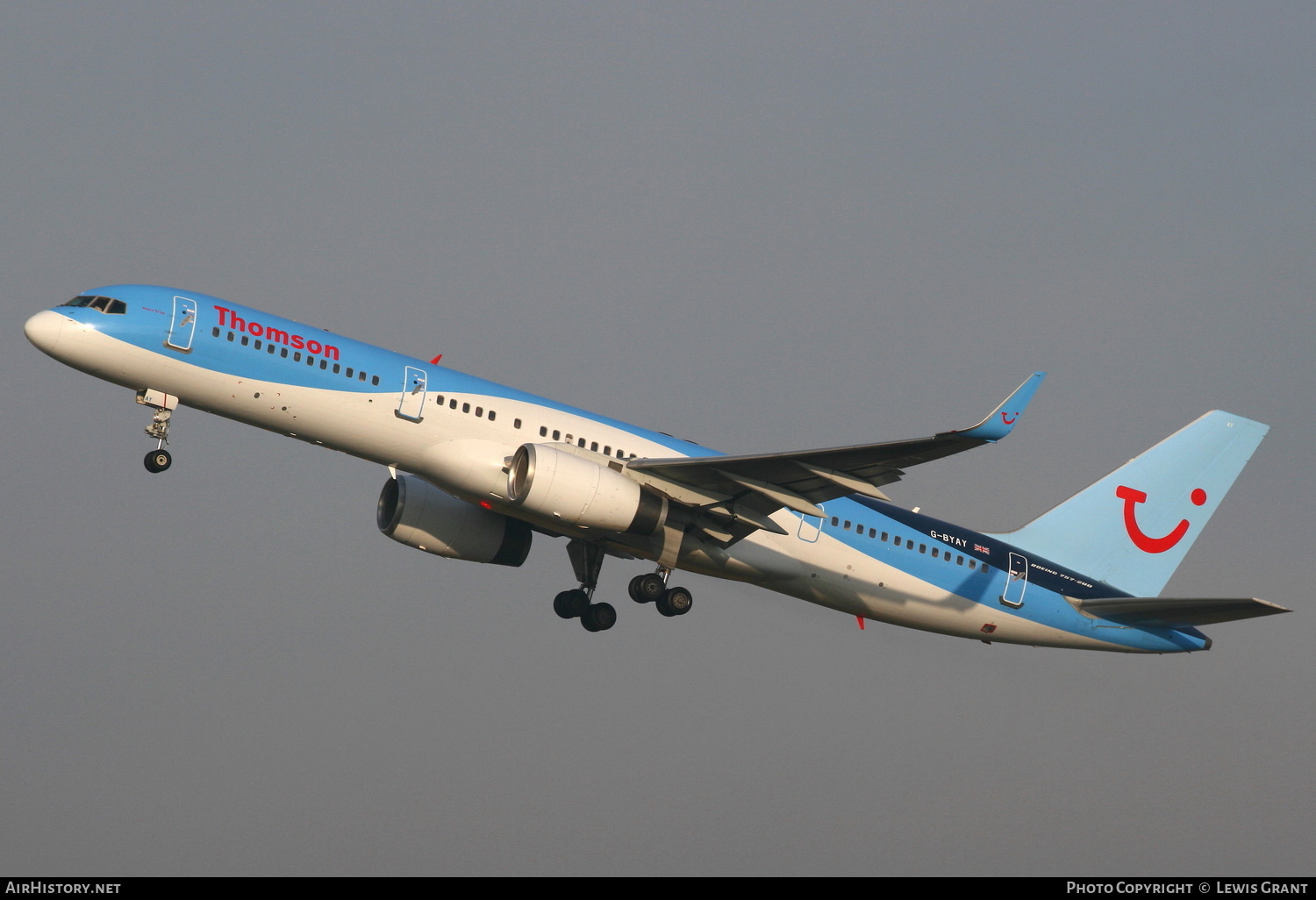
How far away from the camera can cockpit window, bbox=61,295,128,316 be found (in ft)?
102

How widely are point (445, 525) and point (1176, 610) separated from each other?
19.5 meters

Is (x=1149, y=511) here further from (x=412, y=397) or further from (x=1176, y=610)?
(x=412, y=397)

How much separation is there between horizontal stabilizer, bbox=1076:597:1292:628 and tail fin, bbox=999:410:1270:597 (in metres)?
2.18

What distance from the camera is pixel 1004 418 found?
27359 millimetres

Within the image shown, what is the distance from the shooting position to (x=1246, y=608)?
32.9 metres

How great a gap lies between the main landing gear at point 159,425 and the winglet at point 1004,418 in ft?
57.9

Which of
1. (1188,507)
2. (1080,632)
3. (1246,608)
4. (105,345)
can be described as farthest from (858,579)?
(105,345)

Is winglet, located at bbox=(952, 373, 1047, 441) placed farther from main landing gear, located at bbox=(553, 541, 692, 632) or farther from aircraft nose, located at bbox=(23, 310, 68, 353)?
aircraft nose, located at bbox=(23, 310, 68, 353)

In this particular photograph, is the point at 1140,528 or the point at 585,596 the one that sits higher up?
the point at 1140,528

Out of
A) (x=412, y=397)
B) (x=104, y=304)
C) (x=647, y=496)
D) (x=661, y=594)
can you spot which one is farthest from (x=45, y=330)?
(x=661, y=594)

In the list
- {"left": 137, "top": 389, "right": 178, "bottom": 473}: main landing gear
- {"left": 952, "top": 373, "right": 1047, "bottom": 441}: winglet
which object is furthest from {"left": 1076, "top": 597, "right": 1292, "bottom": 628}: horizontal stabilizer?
{"left": 137, "top": 389, "right": 178, "bottom": 473}: main landing gear

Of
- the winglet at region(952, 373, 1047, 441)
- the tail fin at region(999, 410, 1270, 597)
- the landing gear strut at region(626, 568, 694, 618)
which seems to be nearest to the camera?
the winglet at region(952, 373, 1047, 441)

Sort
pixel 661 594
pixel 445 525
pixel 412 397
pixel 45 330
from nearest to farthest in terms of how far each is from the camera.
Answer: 1. pixel 45 330
2. pixel 412 397
3. pixel 661 594
4. pixel 445 525

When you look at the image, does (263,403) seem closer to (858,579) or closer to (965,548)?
(858,579)
